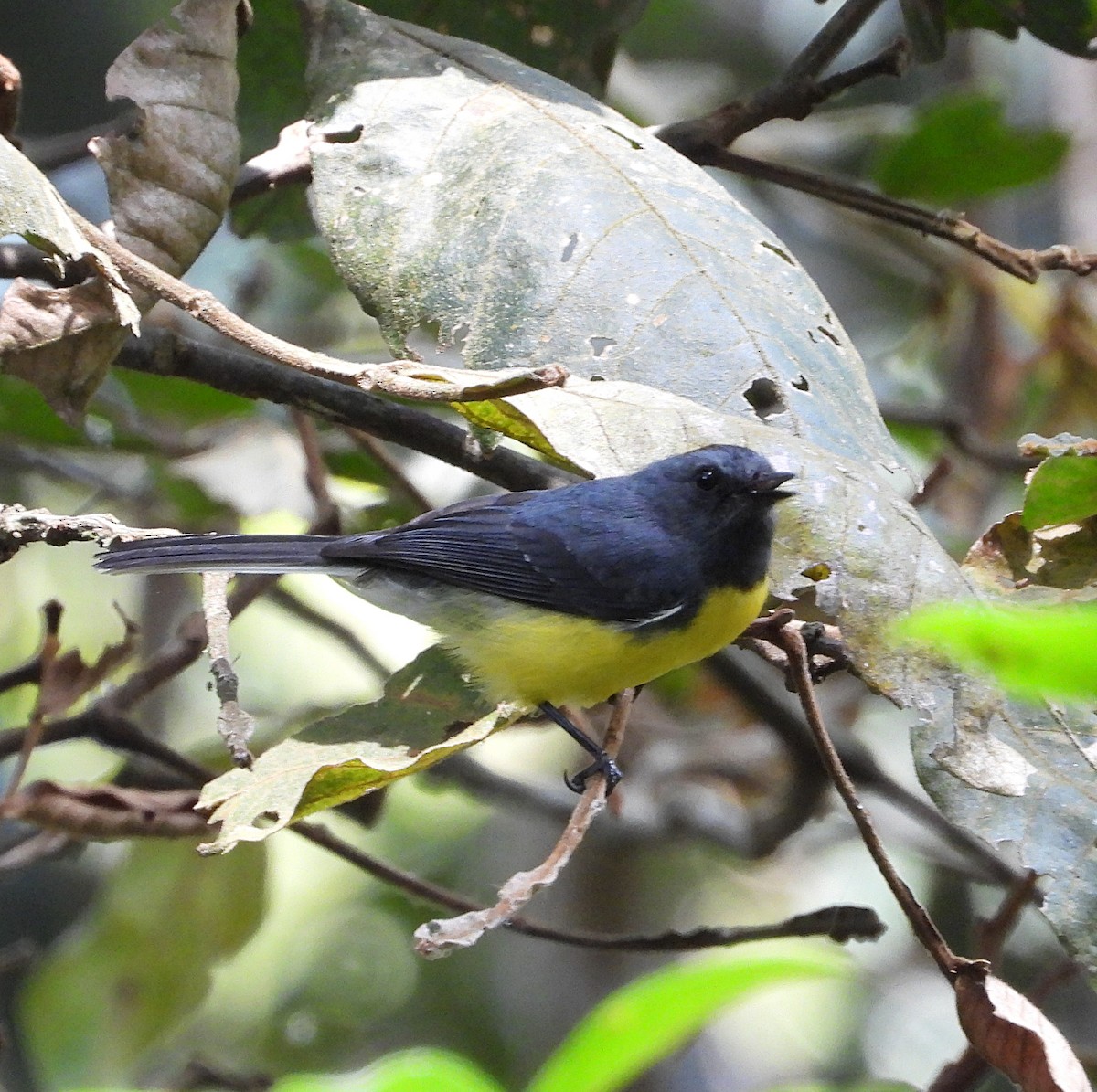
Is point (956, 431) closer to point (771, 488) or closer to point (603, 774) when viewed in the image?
point (771, 488)

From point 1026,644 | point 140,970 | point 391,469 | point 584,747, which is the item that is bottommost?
point 140,970

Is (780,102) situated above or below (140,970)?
above

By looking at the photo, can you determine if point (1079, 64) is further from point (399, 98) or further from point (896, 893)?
point (896, 893)

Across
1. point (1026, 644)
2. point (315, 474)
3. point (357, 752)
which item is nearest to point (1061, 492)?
point (357, 752)

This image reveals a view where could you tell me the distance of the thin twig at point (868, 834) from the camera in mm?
1811

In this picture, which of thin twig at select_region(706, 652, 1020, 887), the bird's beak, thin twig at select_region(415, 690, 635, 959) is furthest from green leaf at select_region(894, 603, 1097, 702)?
thin twig at select_region(706, 652, 1020, 887)

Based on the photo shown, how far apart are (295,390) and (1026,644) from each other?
2125 mm

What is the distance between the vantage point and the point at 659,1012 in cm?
81

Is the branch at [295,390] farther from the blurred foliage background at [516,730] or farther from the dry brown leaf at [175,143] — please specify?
the blurred foliage background at [516,730]

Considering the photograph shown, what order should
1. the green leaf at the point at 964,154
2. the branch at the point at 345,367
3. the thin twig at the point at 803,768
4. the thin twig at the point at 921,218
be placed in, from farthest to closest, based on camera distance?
the green leaf at the point at 964,154
the thin twig at the point at 803,768
the thin twig at the point at 921,218
the branch at the point at 345,367

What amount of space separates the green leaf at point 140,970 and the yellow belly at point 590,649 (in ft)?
3.53

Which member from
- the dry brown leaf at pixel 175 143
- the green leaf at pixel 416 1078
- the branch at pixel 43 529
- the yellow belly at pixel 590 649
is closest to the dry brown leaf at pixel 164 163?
the dry brown leaf at pixel 175 143

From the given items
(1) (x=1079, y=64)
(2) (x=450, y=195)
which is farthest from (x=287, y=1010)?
(1) (x=1079, y=64)

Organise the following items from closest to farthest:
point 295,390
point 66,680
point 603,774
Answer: point 603,774 → point 66,680 → point 295,390
